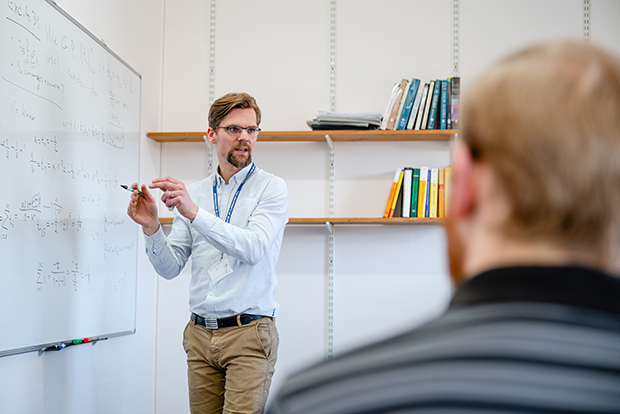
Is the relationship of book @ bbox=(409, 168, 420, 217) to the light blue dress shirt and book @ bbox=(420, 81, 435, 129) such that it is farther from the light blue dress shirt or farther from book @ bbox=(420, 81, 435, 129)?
the light blue dress shirt

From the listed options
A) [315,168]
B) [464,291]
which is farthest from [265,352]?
[464,291]

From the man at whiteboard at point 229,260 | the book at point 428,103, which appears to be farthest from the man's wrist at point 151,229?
the book at point 428,103

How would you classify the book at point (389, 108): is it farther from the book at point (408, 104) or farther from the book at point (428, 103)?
the book at point (428, 103)

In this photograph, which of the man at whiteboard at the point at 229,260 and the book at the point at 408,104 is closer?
the man at whiteboard at the point at 229,260

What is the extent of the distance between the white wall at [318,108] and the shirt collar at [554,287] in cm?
289

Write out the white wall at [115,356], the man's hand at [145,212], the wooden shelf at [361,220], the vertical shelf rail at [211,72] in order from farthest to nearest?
the vertical shelf rail at [211,72]
the wooden shelf at [361,220]
the man's hand at [145,212]
the white wall at [115,356]

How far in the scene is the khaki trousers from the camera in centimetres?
223

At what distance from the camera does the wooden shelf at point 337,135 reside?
3201 mm

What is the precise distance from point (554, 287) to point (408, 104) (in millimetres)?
2866

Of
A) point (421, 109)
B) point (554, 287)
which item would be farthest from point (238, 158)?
point (554, 287)

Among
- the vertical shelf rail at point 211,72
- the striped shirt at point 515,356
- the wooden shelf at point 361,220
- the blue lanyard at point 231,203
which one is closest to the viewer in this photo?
the striped shirt at point 515,356

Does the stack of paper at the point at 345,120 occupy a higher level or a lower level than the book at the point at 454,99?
lower

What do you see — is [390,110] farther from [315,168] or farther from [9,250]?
[9,250]

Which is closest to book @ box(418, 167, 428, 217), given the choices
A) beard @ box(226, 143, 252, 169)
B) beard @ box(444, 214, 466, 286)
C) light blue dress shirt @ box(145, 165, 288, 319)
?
light blue dress shirt @ box(145, 165, 288, 319)
